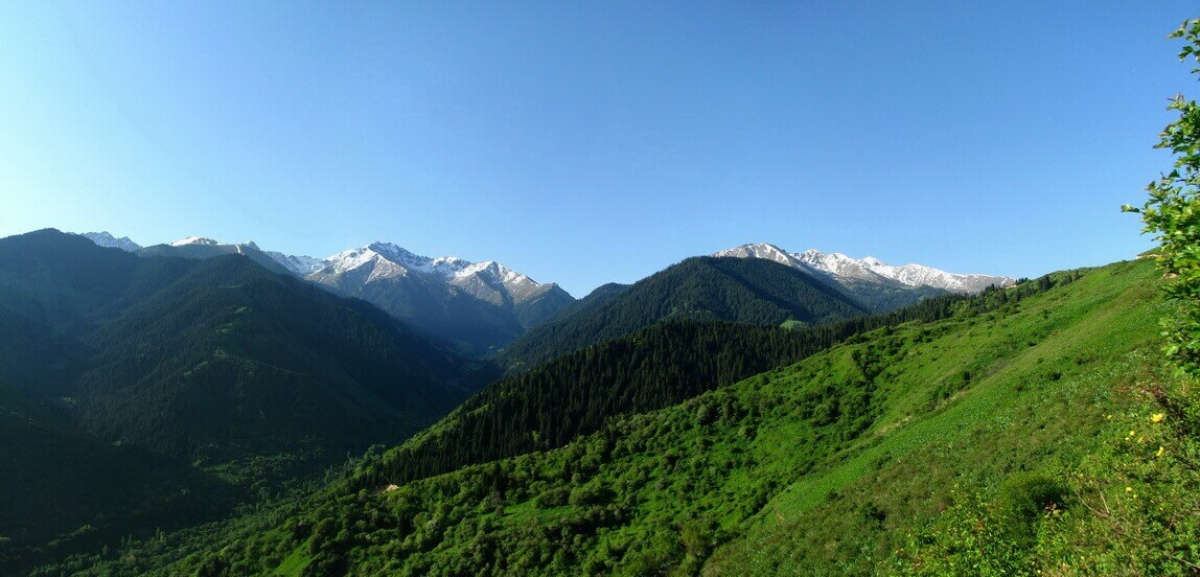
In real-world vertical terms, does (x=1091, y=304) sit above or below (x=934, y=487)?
above

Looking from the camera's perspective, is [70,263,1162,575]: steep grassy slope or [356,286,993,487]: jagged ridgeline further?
[356,286,993,487]: jagged ridgeline

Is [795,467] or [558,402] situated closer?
[795,467]

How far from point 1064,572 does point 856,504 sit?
2966cm

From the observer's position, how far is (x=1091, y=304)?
66562 millimetres

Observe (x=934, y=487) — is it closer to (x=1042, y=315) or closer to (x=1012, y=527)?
(x=1012, y=527)

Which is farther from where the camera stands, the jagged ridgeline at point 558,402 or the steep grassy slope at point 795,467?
the jagged ridgeline at point 558,402

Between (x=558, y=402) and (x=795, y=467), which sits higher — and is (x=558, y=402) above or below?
below

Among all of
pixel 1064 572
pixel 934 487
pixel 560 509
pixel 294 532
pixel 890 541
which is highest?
pixel 1064 572

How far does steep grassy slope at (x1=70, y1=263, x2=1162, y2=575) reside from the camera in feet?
126

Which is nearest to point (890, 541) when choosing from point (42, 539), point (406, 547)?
point (406, 547)

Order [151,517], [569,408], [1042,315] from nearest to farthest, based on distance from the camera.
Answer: [1042,315] < [569,408] < [151,517]

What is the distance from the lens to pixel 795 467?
65.4 m

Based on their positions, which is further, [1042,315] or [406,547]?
[406,547]

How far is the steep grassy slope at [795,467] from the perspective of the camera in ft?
126
